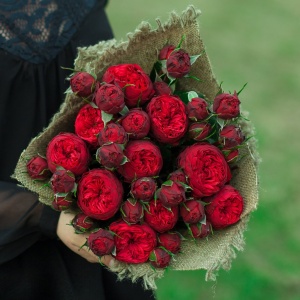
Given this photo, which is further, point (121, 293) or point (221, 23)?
point (221, 23)

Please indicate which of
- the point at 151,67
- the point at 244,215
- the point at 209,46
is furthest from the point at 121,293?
the point at 209,46

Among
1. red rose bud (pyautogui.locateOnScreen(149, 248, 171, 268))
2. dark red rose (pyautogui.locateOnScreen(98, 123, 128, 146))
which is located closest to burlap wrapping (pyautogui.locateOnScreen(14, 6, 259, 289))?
red rose bud (pyautogui.locateOnScreen(149, 248, 171, 268))

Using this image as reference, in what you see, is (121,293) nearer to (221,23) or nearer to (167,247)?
(167,247)

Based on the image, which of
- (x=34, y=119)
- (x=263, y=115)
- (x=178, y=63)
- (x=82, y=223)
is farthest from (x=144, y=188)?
(x=263, y=115)

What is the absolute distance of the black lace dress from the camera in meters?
1.41

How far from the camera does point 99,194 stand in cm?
120

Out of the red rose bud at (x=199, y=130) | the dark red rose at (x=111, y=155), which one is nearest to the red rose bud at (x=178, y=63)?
the red rose bud at (x=199, y=130)

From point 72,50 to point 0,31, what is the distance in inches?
7.7

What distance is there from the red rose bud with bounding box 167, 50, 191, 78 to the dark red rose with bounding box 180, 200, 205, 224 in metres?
0.26

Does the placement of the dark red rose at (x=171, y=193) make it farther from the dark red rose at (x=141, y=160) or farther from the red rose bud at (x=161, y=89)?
the red rose bud at (x=161, y=89)

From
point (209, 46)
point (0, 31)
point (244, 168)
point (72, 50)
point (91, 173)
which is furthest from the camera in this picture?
point (209, 46)

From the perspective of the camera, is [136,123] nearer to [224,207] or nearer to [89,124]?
[89,124]

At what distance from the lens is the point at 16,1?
4.89 ft

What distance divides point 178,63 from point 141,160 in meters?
0.22
